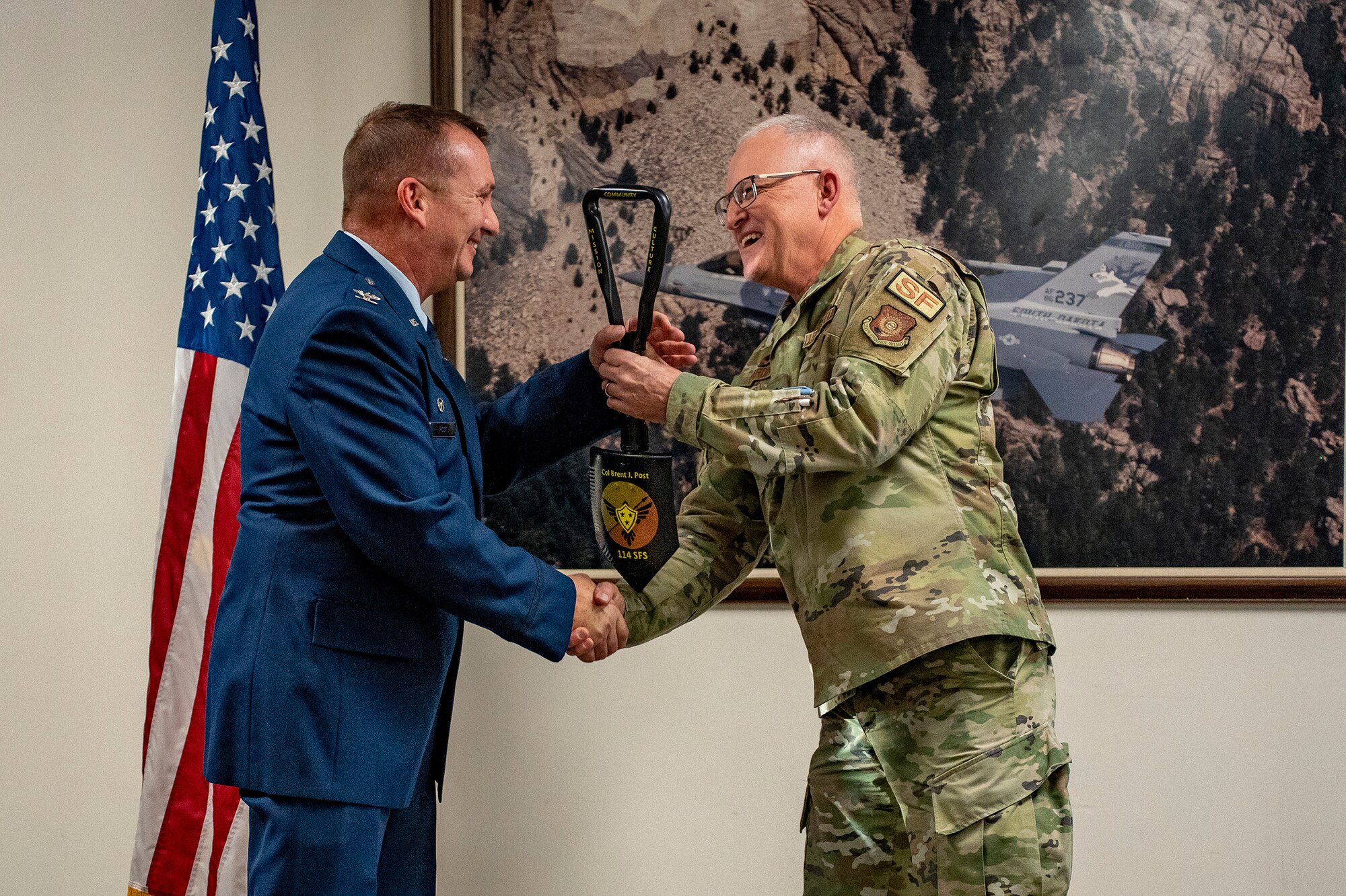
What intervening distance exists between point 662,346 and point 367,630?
0.71m

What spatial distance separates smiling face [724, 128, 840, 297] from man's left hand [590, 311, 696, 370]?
0.18m

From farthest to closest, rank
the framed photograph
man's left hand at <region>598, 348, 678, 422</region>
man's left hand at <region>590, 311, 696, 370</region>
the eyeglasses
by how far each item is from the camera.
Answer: the framed photograph, man's left hand at <region>590, 311, 696, 370</region>, the eyeglasses, man's left hand at <region>598, 348, 678, 422</region>

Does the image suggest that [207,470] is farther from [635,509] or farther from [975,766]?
[975,766]

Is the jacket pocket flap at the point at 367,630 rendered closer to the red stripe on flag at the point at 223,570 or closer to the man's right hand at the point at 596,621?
the man's right hand at the point at 596,621

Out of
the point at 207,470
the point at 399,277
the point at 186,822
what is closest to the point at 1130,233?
the point at 399,277

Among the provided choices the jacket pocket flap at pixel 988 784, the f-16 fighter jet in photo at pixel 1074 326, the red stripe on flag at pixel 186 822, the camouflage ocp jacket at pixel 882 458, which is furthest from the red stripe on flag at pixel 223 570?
the f-16 fighter jet in photo at pixel 1074 326

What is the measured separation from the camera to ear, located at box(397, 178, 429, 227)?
5.30 feet

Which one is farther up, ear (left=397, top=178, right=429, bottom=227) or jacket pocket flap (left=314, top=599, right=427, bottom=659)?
ear (left=397, top=178, right=429, bottom=227)

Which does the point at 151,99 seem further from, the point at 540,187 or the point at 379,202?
the point at 379,202

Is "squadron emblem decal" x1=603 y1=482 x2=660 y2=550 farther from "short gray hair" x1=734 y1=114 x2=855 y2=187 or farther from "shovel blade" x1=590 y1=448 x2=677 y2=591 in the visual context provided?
"short gray hair" x1=734 y1=114 x2=855 y2=187

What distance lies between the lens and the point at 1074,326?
223 cm

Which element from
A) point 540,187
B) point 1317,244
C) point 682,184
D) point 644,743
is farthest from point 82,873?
point 1317,244

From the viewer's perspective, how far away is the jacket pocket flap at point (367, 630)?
140 cm

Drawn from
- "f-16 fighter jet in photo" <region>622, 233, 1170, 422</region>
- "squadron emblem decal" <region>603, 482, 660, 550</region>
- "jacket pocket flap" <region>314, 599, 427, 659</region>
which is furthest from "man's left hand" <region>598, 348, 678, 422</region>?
"f-16 fighter jet in photo" <region>622, 233, 1170, 422</region>
